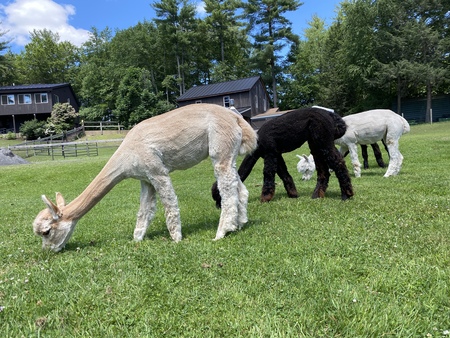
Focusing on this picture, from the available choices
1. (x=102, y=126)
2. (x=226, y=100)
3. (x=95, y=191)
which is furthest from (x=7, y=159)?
(x=226, y=100)

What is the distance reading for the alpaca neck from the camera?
5262 millimetres

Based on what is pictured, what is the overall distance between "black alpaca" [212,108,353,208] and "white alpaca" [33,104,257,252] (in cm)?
220

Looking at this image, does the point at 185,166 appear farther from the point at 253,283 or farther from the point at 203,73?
the point at 203,73

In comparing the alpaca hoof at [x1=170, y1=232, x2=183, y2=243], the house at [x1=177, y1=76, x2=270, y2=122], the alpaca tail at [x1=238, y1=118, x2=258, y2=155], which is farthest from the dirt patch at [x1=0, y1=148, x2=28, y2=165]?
the house at [x1=177, y1=76, x2=270, y2=122]

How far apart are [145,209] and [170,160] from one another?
1.00 m

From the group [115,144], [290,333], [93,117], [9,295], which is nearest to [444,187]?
[290,333]

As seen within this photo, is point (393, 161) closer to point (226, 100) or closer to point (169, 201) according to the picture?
point (169, 201)

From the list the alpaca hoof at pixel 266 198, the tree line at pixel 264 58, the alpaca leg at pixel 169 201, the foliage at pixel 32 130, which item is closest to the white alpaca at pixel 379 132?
the alpaca hoof at pixel 266 198

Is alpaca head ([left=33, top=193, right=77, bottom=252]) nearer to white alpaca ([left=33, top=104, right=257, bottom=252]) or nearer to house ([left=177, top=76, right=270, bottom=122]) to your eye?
white alpaca ([left=33, top=104, right=257, bottom=252])

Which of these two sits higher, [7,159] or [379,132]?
[379,132]

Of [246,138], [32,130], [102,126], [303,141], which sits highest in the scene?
[102,126]

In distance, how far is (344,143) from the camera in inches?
463

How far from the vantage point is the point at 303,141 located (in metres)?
7.95

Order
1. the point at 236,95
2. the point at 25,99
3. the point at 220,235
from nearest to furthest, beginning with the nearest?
the point at 220,235, the point at 236,95, the point at 25,99
